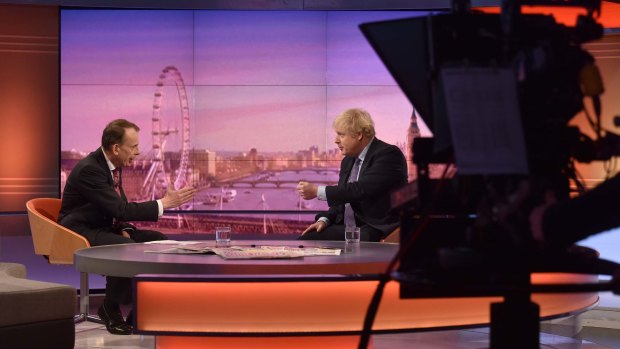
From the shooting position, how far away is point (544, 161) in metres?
1.71

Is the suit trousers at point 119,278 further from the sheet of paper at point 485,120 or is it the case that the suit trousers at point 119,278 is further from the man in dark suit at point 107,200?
the sheet of paper at point 485,120

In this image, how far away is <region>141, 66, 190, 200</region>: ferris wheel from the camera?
294 inches

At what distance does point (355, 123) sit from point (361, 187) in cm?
39

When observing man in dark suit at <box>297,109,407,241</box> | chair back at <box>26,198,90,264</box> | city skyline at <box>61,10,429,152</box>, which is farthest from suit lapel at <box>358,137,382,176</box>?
city skyline at <box>61,10,429,152</box>

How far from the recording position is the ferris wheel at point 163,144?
7473 mm

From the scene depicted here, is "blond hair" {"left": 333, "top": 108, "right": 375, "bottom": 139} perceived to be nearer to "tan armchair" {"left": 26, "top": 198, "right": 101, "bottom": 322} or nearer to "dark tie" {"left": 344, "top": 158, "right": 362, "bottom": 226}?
"dark tie" {"left": 344, "top": 158, "right": 362, "bottom": 226}

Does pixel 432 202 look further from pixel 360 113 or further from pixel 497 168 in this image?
pixel 360 113

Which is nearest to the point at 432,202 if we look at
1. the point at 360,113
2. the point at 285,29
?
the point at 360,113

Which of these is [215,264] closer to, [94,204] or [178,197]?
[178,197]

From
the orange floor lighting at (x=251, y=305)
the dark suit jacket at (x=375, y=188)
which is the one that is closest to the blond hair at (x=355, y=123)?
the dark suit jacket at (x=375, y=188)

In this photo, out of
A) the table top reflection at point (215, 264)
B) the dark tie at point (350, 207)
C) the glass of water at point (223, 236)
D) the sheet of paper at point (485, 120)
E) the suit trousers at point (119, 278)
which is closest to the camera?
the sheet of paper at point (485, 120)

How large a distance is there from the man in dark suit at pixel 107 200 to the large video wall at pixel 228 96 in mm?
2286

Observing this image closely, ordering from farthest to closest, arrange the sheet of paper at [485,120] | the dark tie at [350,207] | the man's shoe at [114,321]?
the dark tie at [350,207] → the man's shoe at [114,321] → the sheet of paper at [485,120]

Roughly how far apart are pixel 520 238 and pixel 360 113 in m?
3.46
